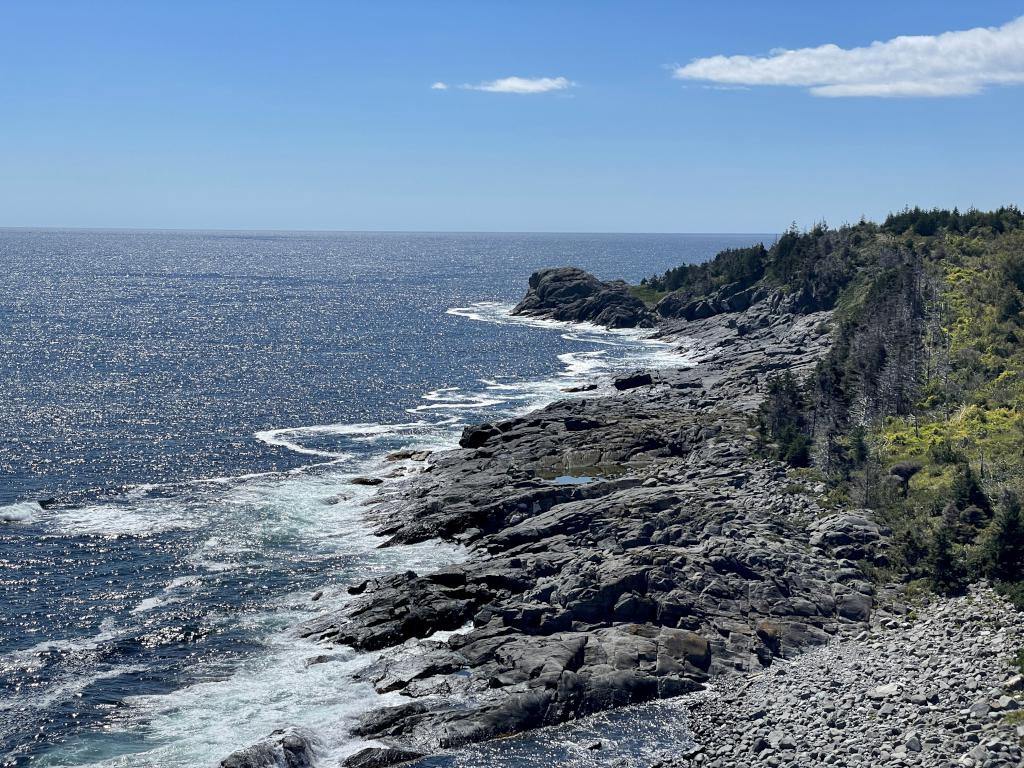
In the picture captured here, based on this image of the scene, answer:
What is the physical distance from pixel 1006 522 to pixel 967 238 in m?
99.8

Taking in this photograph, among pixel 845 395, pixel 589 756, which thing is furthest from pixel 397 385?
pixel 589 756

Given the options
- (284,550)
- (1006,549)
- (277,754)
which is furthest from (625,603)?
(284,550)

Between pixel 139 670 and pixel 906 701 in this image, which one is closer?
pixel 906 701

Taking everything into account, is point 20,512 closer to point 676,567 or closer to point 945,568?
point 676,567

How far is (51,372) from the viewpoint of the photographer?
5502 inches

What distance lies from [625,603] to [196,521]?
38924 mm

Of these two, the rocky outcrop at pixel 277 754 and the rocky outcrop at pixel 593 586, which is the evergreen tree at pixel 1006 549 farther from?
the rocky outcrop at pixel 277 754

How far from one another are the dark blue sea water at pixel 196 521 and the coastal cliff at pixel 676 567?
360 cm

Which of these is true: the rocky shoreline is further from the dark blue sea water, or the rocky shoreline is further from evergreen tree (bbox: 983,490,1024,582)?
evergreen tree (bbox: 983,490,1024,582)

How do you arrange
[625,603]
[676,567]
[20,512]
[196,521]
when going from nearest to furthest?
[625,603], [676,567], [196,521], [20,512]

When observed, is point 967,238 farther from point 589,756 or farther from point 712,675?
point 589,756

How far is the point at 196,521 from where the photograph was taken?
79375 mm

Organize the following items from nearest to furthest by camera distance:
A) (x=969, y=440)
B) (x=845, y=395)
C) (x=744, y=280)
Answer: (x=969, y=440) → (x=845, y=395) → (x=744, y=280)

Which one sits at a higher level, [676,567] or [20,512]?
[676,567]
